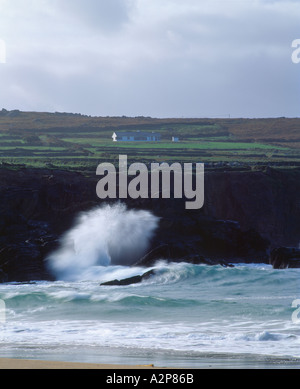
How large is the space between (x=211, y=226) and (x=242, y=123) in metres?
53.3

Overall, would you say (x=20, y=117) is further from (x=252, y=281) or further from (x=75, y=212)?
(x=252, y=281)

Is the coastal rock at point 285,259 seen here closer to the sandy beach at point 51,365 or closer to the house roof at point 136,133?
the sandy beach at point 51,365

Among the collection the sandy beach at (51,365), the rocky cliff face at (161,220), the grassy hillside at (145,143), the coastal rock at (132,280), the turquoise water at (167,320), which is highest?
the grassy hillside at (145,143)

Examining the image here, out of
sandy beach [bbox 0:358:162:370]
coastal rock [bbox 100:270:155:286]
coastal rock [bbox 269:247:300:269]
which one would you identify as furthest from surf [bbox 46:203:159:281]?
sandy beach [bbox 0:358:162:370]

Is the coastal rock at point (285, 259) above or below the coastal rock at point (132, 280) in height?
above

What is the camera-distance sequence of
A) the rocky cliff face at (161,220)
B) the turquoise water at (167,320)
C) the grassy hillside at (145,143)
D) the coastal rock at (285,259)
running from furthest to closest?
the grassy hillside at (145,143) → the coastal rock at (285,259) → the rocky cliff face at (161,220) → the turquoise water at (167,320)

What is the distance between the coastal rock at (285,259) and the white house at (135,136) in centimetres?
4083

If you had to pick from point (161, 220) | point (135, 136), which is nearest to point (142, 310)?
point (161, 220)

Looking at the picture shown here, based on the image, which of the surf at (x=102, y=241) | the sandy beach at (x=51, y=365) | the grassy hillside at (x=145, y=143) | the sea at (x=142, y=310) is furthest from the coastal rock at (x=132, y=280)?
the grassy hillside at (x=145, y=143)

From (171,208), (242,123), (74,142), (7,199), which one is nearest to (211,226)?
(171,208)

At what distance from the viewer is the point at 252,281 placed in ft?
98.7

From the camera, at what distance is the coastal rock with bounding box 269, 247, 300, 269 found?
115 feet

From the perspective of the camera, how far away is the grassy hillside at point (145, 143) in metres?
59.4

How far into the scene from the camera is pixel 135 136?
77438 millimetres
